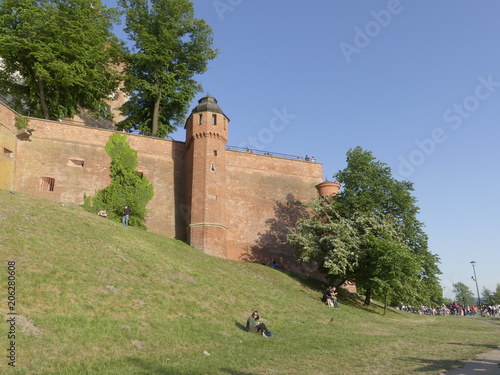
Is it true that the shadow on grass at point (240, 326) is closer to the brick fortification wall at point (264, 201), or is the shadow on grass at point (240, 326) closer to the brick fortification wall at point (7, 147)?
the brick fortification wall at point (264, 201)

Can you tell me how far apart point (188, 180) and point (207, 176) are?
249 cm

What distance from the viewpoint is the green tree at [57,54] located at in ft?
97.8

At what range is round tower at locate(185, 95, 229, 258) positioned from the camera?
28828 mm

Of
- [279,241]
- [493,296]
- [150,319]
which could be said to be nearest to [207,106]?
[279,241]

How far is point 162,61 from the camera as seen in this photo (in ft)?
120

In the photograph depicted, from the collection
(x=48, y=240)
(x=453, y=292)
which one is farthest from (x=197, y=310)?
(x=453, y=292)

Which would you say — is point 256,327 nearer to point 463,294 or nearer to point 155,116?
point 155,116

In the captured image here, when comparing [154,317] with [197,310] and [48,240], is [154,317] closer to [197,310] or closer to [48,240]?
[197,310]

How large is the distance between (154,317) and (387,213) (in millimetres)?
22162

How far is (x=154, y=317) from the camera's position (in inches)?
499

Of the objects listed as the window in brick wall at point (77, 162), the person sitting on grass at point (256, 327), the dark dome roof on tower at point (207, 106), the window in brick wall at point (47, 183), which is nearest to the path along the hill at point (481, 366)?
the person sitting on grass at point (256, 327)

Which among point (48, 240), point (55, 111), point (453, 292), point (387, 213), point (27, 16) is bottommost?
point (453, 292)

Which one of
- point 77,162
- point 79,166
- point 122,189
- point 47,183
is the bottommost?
point 122,189

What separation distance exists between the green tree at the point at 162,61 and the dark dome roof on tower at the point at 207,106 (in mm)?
4887
